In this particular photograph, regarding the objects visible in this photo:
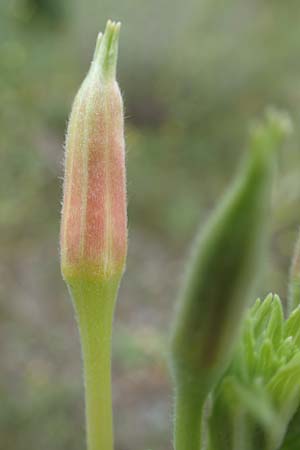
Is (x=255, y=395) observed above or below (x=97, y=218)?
below

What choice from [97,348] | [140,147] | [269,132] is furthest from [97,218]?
[140,147]

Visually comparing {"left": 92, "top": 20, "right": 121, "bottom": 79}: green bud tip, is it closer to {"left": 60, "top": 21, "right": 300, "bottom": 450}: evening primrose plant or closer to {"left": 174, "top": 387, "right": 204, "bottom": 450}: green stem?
{"left": 60, "top": 21, "right": 300, "bottom": 450}: evening primrose plant

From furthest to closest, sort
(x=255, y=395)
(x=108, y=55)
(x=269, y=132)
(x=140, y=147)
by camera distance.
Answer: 1. (x=140, y=147)
2. (x=108, y=55)
3. (x=255, y=395)
4. (x=269, y=132)

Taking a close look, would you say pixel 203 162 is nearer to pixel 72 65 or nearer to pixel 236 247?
pixel 72 65

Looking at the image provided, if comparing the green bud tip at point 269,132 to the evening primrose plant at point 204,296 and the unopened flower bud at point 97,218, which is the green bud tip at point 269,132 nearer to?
the evening primrose plant at point 204,296

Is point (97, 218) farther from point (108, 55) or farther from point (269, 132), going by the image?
point (269, 132)

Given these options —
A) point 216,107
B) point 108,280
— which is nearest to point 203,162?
point 216,107
